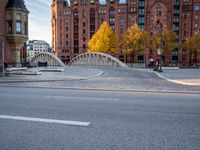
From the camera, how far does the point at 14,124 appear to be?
5.86 m

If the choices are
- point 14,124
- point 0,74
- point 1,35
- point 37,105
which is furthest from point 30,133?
point 1,35

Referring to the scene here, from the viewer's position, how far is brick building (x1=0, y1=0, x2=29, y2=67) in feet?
109

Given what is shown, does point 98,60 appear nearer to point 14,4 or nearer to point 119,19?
point 14,4

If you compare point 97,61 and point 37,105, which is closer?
point 37,105

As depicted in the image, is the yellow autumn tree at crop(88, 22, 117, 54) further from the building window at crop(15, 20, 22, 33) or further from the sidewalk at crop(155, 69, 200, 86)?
the sidewalk at crop(155, 69, 200, 86)

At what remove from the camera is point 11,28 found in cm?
3381

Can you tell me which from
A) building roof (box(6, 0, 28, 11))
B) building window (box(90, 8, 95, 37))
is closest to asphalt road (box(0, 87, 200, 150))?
building roof (box(6, 0, 28, 11))

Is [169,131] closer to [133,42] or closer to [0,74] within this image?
[0,74]

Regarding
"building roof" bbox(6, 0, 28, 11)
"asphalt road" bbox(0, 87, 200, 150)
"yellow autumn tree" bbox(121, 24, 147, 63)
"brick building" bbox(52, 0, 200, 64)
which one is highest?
"brick building" bbox(52, 0, 200, 64)

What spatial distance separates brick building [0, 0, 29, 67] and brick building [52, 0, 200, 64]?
49478 millimetres

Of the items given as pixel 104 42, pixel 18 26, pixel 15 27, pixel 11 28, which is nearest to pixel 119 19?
pixel 104 42

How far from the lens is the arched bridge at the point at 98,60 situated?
153 feet

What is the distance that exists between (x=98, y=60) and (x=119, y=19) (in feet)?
124

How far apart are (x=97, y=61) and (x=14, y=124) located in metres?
45.0
